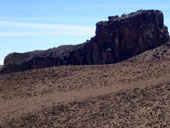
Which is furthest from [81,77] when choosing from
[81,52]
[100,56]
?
[81,52]

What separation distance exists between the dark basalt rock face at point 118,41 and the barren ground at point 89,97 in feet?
80.3

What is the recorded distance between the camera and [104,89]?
64.3ft

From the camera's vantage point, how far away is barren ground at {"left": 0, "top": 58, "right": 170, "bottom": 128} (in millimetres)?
15391

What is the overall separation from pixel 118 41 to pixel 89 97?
34.2m

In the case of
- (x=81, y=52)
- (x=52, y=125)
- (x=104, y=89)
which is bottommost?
(x=52, y=125)

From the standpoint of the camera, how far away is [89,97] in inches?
741

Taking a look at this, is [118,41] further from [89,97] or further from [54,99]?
[89,97]

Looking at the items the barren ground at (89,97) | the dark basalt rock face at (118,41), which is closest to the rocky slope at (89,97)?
the barren ground at (89,97)

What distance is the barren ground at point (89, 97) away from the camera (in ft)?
50.5

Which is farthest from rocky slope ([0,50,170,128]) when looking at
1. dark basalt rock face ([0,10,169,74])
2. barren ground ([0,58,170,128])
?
dark basalt rock face ([0,10,169,74])

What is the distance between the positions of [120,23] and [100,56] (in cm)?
655

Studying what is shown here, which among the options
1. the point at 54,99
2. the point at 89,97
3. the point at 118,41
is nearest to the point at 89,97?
the point at 89,97

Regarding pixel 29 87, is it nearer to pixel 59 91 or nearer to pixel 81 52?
pixel 59 91

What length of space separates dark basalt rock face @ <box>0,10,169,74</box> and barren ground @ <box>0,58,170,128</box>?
24.5m
